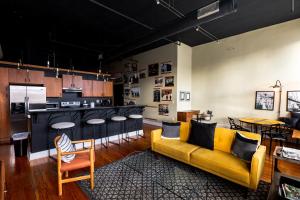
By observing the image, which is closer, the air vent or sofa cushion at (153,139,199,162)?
sofa cushion at (153,139,199,162)

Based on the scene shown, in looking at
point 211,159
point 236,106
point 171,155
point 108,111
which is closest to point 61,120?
point 108,111

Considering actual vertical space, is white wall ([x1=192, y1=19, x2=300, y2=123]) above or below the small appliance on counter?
above

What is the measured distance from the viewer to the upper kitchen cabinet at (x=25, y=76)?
15.5 ft

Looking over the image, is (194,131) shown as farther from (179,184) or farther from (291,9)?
(291,9)

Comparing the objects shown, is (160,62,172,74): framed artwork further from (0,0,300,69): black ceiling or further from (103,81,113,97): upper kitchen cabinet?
(103,81,113,97): upper kitchen cabinet

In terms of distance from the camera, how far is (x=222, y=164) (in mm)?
2275

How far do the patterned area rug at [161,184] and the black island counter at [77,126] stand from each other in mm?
1633

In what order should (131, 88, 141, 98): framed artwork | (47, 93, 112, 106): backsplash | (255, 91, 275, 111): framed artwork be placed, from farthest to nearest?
(131, 88, 141, 98): framed artwork
(47, 93, 112, 106): backsplash
(255, 91, 275, 111): framed artwork

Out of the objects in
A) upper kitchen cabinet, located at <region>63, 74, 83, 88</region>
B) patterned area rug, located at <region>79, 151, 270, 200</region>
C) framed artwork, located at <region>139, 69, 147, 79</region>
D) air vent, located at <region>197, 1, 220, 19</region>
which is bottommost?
patterned area rug, located at <region>79, 151, 270, 200</region>

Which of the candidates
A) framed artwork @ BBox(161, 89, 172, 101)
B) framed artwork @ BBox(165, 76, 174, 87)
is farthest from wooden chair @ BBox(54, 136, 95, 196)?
framed artwork @ BBox(165, 76, 174, 87)

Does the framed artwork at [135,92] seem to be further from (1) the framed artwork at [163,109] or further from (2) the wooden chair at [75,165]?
(2) the wooden chair at [75,165]

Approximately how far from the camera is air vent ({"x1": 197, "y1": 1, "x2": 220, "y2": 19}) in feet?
9.73

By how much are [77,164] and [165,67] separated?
212 inches

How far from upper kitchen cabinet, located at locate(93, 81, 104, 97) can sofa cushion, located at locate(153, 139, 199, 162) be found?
472cm
